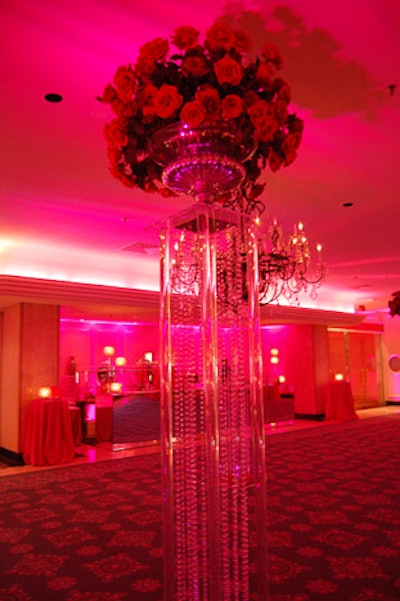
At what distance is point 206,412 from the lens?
1.83m

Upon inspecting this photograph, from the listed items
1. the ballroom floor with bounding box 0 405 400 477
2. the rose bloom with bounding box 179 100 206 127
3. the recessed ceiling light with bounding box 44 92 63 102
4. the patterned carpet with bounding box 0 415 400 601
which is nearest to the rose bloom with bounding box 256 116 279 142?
the rose bloom with bounding box 179 100 206 127

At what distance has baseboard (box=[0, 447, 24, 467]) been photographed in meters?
8.41

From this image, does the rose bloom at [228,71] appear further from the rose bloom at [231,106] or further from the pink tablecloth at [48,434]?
the pink tablecloth at [48,434]

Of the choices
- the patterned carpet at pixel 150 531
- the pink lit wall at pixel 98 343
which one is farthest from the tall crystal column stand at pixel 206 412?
the pink lit wall at pixel 98 343

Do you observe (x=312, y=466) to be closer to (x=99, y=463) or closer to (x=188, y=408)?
(x=99, y=463)

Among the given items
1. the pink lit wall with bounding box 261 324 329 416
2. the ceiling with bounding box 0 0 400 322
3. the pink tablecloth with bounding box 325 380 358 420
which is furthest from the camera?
the pink lit wall with bounding box 261 324 329 416

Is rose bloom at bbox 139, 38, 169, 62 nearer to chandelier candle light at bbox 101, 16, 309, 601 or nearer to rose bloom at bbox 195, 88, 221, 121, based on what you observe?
chandelier candle light at bbox 101, 16, 309, 601

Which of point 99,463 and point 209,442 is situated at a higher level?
point 209,442

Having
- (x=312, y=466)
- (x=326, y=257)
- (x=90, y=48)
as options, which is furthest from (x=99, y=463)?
(x=90, y=48)

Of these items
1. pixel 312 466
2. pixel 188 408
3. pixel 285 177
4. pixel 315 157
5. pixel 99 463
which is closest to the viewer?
pixel 188 408

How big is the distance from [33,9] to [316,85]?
1.86 m

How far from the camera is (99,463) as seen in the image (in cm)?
809

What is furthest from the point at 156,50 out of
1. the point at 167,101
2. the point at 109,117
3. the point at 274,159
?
the point at 109,117

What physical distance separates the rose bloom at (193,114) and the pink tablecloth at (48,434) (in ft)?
24.3
